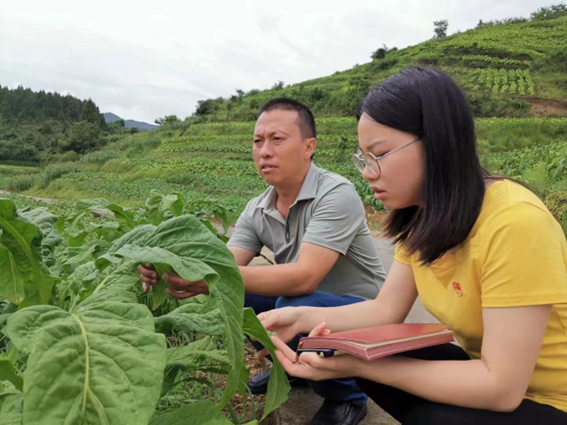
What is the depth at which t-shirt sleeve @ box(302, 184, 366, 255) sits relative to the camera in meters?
2.05

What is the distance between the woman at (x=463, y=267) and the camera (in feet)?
3.69

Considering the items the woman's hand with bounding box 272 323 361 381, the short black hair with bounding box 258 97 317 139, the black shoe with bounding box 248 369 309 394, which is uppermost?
the short black hair with bounding box 258 97 317 139

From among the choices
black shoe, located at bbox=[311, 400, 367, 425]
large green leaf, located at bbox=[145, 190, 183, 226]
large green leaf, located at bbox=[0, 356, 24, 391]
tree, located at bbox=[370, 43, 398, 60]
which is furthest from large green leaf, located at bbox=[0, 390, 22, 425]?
tree, located at bbox=[370, 43, 398, 60]

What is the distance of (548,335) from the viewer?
122cm

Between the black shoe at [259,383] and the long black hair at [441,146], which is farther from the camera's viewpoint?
the black shoe at [259,383]

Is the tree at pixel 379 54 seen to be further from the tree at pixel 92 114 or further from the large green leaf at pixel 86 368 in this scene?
the large green leaf at pixel 86 368

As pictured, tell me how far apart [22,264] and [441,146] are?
3.33ft

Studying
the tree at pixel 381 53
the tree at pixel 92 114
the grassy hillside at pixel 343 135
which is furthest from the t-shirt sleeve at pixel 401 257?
the tree at pixel 92 114

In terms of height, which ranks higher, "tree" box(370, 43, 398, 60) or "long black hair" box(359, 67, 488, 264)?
"tree" box(370, 43, 398, 60)

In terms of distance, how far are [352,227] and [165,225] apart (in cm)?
123

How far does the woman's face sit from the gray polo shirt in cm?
73

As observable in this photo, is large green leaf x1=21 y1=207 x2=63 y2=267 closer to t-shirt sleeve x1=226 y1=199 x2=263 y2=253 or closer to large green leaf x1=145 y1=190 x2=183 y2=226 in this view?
large green leaf x1=145 y1=190 x2=183 y2=226

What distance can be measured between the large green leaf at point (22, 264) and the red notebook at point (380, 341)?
0.67 m

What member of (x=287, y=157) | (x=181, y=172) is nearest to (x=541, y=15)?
(x=181, y=172)
